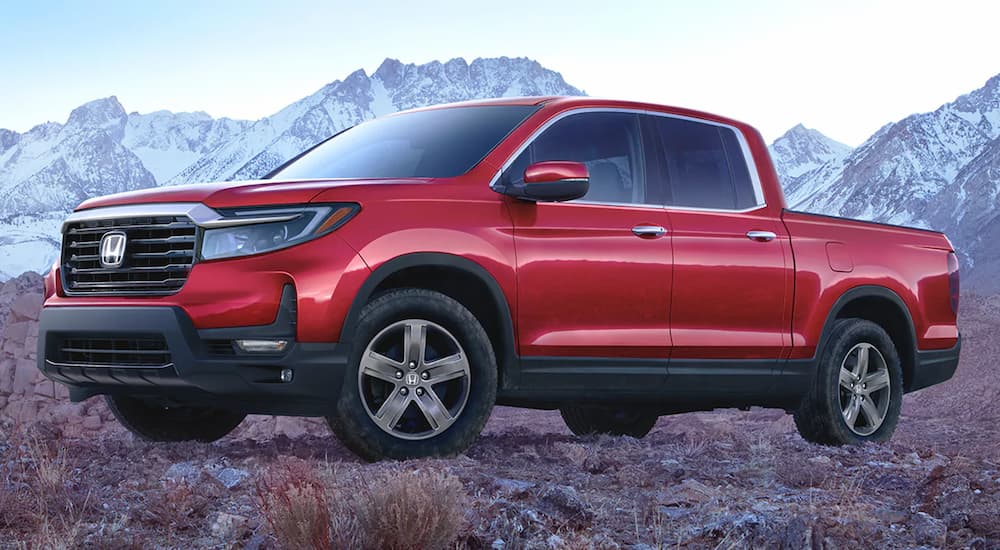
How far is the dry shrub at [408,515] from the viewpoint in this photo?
4.34 meters

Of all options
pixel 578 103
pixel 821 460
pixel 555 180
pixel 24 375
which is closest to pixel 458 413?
pixel 555 180

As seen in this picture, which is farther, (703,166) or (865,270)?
(865,270)

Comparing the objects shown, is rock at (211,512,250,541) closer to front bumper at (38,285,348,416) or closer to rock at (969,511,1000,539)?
front bumper at (38,285,348,416)

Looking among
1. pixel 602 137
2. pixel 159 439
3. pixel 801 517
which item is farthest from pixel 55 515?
pixel 602 137

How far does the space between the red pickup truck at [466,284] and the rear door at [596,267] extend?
0.5 inches

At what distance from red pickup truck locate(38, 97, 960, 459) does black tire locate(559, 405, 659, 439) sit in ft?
4.92

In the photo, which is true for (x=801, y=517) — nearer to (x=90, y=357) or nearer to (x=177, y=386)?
(x=177, y=386)

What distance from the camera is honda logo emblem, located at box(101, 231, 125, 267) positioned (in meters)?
6.20

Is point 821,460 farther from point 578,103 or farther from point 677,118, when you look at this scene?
point 578,103

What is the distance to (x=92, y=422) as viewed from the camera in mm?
25172

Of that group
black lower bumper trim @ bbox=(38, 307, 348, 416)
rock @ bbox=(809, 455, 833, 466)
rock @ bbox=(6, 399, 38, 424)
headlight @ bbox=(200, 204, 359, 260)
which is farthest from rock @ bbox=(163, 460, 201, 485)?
rock @ bbox=(6, 399, 38, 424)

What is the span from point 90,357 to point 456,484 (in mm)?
2529

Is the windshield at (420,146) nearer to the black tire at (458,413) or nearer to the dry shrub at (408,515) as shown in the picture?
the black tire at (458,413)

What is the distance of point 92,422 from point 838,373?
784 inches
